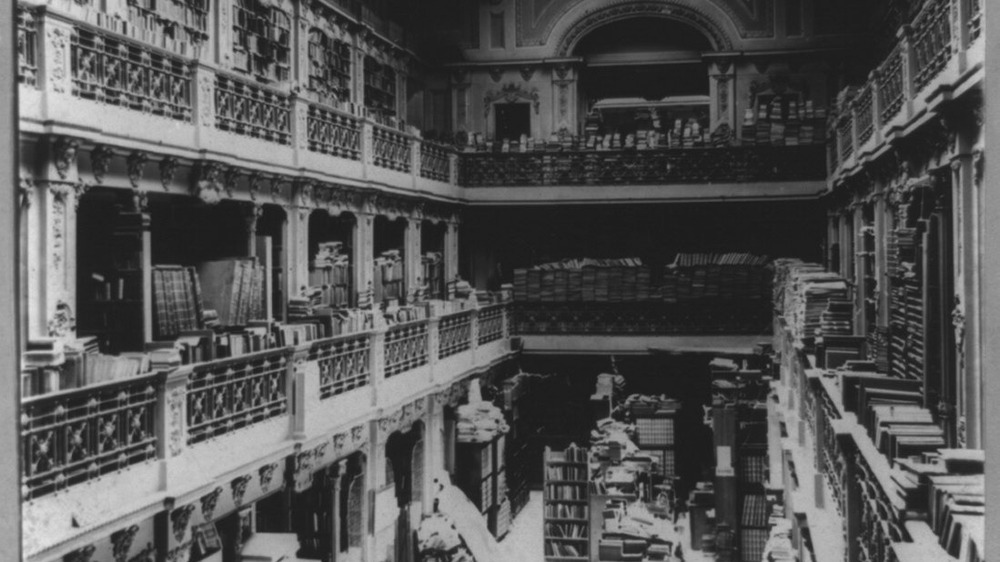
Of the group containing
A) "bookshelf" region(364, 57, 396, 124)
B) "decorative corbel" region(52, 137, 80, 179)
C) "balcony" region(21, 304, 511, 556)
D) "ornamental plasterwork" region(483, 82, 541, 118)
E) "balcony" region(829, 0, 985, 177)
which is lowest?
"balcony" region(21, 304, 511, 556)

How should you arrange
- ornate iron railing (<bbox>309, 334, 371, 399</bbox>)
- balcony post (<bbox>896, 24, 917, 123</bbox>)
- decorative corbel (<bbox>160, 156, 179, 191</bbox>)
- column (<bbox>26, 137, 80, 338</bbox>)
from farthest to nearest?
1. ornate iron railing (<bbox>309, 334, 371, 399</bbox>)
2. decorative corbel (<bbox>160, 156, 179, 191</bbox>)
3. balcony post (<bbox>896, 24, 917, 123</bbox>)
4. column (<bbox>26, 137, 80, 338</bbox>)

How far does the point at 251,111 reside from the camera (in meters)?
9.52

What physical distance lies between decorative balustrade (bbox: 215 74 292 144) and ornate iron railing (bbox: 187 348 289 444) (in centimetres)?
221

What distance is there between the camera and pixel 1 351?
302 cm

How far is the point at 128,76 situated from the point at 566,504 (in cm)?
903

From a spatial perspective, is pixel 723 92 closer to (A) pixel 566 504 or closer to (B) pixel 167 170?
(A) pixel 566 504

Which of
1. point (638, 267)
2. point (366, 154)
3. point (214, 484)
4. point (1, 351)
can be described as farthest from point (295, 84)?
point (1, 351)

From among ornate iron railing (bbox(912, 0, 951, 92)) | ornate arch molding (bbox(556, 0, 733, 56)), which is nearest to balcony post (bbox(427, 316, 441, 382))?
ornate iron railing (bbox(912, 0, 951, 92))

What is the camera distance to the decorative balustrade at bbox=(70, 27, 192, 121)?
6.88 m

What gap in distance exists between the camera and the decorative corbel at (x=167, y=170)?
8.20m

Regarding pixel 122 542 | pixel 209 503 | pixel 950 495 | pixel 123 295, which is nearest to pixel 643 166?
pixel 123 295

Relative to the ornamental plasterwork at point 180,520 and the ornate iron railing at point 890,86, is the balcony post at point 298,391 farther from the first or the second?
the ornate iron railing at point 890,86

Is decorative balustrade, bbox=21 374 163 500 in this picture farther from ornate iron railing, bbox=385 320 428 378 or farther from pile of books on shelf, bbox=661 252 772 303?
pile of books on shelf, bbox=661 252 772 303

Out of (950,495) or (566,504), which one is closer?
(950,495)
